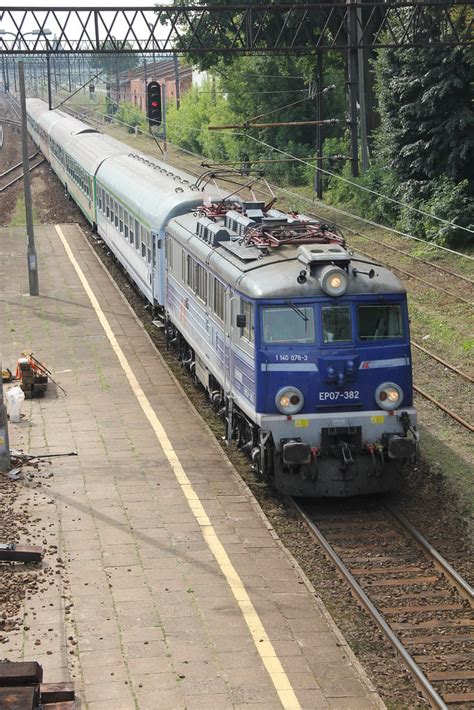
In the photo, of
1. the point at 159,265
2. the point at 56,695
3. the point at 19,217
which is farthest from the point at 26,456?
the point at 19,217

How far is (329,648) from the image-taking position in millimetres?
9211

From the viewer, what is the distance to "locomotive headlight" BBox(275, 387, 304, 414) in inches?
505

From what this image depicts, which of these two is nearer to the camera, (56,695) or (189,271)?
(56,695)

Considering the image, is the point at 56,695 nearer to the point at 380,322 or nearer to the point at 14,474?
the point at 14,474

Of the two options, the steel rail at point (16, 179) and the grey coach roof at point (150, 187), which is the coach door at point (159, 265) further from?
the steel rail at point (16, 179)

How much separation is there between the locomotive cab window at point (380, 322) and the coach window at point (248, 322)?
130 centimetres

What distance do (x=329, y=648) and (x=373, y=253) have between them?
23.4 m

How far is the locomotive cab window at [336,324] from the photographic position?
42.3 feet

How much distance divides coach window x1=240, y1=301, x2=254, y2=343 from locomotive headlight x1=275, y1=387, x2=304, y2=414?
2.62ft

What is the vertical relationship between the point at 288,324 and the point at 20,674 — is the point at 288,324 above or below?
above

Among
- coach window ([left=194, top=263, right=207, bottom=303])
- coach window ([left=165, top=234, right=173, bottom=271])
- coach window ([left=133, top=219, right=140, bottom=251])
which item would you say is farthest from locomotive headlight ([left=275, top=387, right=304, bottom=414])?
coach window ([left=133, top=219, right=140, bottom=251])

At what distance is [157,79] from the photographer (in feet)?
325

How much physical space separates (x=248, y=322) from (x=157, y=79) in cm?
8978

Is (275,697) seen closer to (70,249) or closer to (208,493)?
(208,493)
